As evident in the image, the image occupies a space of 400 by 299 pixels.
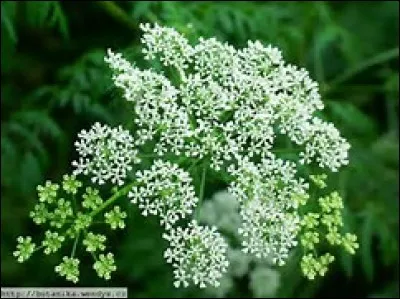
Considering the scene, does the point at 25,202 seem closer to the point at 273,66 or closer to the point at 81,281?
the point at 81,281

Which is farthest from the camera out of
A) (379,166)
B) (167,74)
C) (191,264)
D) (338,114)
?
(379,166)

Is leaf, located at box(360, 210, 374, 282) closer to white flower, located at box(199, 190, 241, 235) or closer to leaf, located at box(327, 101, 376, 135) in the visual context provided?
leaf, located at box(327, 101, 376, 135)

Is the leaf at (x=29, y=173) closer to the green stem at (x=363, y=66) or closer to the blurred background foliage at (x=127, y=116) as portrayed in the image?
the blurred background foliage at (x=127, y=116)

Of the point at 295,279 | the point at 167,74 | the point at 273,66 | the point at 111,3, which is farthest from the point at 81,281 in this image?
the point at 273,66

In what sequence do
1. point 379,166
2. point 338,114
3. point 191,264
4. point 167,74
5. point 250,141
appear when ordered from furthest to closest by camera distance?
point 379,166
point 338,114
point 167,74
point 250,141
point 191,264

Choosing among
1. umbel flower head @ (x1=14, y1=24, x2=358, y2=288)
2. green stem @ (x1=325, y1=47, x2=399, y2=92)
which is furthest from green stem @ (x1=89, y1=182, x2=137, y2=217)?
green stem @ (x1=325, y1=47, x2=399, y2=92)

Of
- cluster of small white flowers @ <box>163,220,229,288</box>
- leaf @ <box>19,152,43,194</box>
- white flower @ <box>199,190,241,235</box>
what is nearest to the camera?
cluster of small white flowers @ <box>163,220,229,288</box>

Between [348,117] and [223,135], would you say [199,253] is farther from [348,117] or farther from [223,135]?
[348,117]
